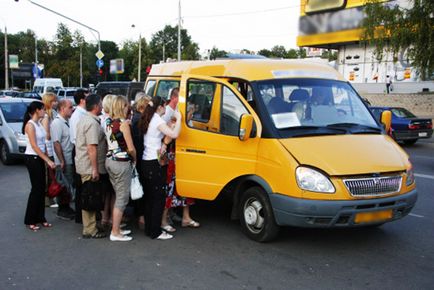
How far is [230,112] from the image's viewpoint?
5570 millimetres

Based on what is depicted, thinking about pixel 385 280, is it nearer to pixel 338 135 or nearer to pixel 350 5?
pixel 338 135

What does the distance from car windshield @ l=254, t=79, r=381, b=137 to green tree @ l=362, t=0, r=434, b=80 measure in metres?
14.2

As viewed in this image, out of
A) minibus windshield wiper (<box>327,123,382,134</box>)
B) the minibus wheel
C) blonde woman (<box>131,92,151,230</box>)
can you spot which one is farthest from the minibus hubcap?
blonde woman (<box>131,92,151,230</box>)

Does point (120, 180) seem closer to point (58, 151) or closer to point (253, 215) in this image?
point (58, 151)

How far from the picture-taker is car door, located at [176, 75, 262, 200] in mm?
5387

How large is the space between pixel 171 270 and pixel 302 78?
2908 millimetres

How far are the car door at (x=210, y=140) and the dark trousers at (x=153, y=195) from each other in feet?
1.30

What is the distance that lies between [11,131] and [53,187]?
5572 millimetres

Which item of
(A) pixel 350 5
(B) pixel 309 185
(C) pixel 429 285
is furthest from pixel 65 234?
(A) pixel 350 5

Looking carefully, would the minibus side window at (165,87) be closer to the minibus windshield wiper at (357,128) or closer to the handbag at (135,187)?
the handbag at (135,187)

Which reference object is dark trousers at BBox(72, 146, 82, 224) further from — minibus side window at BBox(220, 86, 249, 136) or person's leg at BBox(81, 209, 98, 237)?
minibus side window at BBox(220, 86, 249, 136)

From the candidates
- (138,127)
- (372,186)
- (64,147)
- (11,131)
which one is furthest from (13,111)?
(372,186)

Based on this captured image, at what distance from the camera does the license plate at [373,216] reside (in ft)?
15.7

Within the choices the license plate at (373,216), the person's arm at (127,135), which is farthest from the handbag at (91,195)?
the license plate at (373,216)
